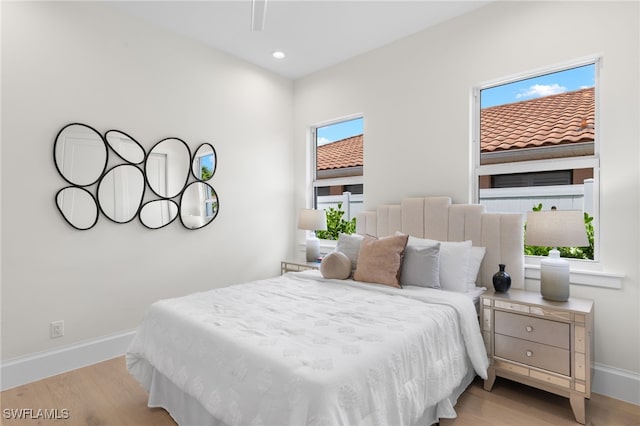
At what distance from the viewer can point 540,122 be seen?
105 inches

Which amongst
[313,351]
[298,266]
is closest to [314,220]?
[298,266]

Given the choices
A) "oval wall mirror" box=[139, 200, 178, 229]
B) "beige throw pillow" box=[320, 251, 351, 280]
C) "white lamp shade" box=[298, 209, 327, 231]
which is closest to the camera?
"beige throw pillow" box=[320, 251, 351, 280]

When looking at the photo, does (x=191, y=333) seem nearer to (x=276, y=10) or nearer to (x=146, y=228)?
(x=146, y=228)

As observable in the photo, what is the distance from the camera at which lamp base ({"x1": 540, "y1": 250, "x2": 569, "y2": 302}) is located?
216 centimetres

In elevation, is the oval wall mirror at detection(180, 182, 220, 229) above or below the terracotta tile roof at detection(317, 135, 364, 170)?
below

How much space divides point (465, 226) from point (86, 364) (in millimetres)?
3306

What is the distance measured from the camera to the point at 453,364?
6.23 feet

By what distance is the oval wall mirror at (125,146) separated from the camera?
282cm

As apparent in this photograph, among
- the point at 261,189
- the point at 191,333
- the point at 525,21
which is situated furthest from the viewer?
the point at 261,189

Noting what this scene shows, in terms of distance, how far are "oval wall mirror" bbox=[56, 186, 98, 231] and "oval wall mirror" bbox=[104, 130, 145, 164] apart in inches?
16.9

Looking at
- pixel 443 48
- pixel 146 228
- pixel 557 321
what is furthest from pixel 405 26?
pixel 146 228

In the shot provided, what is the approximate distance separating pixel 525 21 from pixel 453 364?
2.63m

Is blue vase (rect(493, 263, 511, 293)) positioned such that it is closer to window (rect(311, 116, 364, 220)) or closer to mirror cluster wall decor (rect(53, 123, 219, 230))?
→ window (rect(311, 116, 364, 220))

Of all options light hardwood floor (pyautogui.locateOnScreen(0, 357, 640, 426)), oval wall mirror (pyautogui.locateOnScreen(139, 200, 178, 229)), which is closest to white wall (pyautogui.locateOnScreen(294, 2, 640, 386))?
light hardwood floor (pyautogui.locateOnScreen(0, 357, 640, 426))
